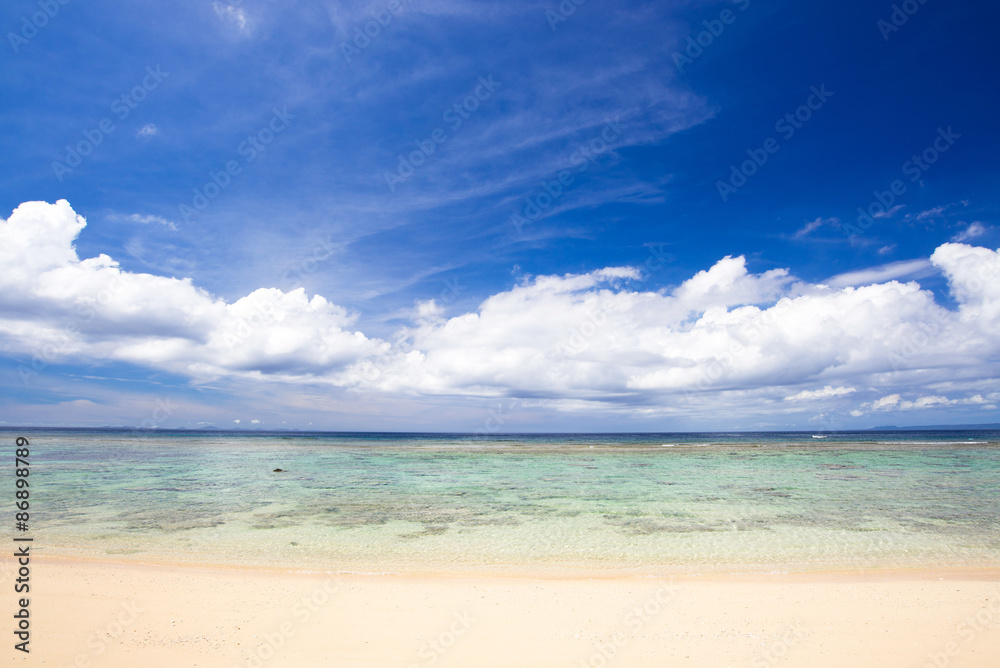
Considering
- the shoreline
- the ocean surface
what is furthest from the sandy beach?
the ocean surface

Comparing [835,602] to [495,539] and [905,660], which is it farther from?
[495,539]

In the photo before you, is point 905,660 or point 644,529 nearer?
point 905,660

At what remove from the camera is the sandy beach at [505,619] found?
7410 mm

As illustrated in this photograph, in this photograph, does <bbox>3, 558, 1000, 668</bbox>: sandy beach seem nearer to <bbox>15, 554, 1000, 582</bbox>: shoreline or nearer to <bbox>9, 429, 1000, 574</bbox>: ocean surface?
<bbox>15, 554, 1000, 582</bbox>: shoreline

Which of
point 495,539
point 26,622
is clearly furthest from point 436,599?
point 26,622

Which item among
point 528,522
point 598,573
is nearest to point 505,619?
point 598,573

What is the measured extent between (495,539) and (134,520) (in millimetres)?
14619

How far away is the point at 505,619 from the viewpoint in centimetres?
896

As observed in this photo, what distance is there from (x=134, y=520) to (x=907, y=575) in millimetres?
25917

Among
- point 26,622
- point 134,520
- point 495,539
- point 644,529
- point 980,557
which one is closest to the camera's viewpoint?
point 26,622

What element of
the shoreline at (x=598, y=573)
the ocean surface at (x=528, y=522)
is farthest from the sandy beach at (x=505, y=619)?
the ocean surface at (x=528, y=522)

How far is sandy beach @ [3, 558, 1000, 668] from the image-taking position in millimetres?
7410

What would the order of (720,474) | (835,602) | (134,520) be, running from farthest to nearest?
(720,474) → (134,520) → (835,602)

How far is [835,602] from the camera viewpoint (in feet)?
32.0
